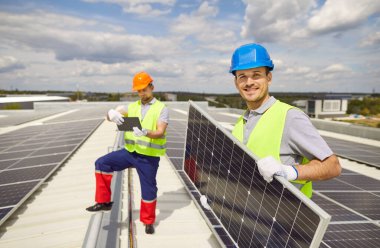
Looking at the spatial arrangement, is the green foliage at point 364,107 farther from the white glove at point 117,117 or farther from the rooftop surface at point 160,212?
the white glove at point 117,117

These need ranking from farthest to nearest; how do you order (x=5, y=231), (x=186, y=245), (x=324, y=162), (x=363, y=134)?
(x=363, y=134)
(x=5, y=231)
(x=186, y=245)
(x=324, y=162)

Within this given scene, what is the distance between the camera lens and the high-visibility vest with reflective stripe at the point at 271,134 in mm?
2568

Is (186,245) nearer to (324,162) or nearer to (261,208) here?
(261,208)

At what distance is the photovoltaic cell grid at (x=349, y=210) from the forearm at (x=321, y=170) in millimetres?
2249

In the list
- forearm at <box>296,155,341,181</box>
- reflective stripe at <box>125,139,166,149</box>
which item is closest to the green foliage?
reflective stripe at <box>125,139,166,149</box>

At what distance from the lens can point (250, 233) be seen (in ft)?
9.22

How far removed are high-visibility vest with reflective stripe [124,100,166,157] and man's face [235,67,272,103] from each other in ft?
8.15

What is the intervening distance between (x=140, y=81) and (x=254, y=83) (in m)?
2.73

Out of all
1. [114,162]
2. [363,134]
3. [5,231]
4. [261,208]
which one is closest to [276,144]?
[261,208]

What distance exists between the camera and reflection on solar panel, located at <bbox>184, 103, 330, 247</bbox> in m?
2.04

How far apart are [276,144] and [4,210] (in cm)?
511

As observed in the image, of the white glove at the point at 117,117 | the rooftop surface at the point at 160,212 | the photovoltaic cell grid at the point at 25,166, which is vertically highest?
the white glove at the point at 117,117

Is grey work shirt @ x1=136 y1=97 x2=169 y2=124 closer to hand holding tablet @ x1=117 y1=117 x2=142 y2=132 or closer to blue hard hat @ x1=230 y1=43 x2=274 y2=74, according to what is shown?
hand holding tablet @ x1=117 y1=117 x2=142 y2=132

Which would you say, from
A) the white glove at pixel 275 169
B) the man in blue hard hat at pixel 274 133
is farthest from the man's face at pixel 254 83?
the white glove at pixel 275 169
